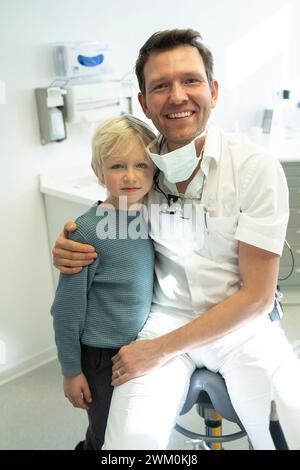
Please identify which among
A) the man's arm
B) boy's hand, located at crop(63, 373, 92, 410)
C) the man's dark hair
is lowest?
boy's hand, located at crop(63, 373, 92, 410)

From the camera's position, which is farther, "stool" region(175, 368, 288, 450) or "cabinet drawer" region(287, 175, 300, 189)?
"cabinet drawer" region(287, 175, 300, 189)

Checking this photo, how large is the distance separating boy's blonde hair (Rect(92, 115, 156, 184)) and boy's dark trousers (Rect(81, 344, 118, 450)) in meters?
0.48

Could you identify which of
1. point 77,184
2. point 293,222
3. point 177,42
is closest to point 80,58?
point 77,184

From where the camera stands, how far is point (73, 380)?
1224mm

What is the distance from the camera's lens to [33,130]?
198 cm

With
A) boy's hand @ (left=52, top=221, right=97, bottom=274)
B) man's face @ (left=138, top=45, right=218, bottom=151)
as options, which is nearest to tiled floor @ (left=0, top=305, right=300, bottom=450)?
boy's hand @ (left=52, top=221, right=97, bottom=274)

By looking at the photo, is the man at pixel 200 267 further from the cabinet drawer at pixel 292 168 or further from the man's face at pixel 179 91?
the cabinet drawer at pixel 292 168

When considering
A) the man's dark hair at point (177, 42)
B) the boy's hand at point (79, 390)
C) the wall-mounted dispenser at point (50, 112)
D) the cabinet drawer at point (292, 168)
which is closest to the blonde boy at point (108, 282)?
the boy's hand at point (79, 390)

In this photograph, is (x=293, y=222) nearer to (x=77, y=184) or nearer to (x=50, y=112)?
(x=77, y=184)

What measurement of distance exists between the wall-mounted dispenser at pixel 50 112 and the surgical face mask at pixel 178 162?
91cm

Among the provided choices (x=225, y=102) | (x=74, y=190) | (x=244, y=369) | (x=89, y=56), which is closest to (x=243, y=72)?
Result: (x=225, y=102)

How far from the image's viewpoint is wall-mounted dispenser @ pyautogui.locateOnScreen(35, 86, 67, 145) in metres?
1.93

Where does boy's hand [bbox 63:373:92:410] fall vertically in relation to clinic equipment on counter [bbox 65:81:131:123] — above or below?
below

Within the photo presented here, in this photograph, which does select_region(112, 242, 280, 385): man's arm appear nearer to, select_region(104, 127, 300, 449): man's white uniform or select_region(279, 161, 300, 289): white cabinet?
select_region(104, 127, 300, 449): man's white uniform
